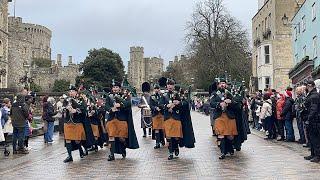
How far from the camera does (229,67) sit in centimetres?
6412

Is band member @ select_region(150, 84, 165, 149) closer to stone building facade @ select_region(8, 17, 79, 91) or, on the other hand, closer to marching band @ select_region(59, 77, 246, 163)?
marching band @ select_region(59, 77, 246, 163)

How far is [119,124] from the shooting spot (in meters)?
Answer: 14.4

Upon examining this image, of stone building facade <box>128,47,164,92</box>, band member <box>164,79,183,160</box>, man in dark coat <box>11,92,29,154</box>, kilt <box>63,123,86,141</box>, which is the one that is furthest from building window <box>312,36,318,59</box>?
stone building facade <box>128,47,164,92</box>

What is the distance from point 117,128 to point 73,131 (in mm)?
1156

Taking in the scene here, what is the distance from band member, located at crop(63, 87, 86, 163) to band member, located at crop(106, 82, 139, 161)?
731 millimetres

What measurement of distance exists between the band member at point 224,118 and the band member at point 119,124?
2.27 m

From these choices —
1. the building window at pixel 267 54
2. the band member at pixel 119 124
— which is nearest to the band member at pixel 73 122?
the band member at pixel 119 124

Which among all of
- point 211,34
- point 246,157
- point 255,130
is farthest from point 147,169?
point 211,34

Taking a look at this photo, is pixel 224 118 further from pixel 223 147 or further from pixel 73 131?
pixel 73 131

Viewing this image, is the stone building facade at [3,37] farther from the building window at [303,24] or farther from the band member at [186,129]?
the band member at [186,129]

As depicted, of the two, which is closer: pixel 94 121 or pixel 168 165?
pixel 168 165

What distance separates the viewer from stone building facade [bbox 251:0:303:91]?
49188 mm

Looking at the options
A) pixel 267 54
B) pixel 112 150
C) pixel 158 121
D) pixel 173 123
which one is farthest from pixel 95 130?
pixel 267 54

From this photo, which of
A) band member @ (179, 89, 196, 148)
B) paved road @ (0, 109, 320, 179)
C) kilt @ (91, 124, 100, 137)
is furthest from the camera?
kilt @ (91, 124, 100, 137)
